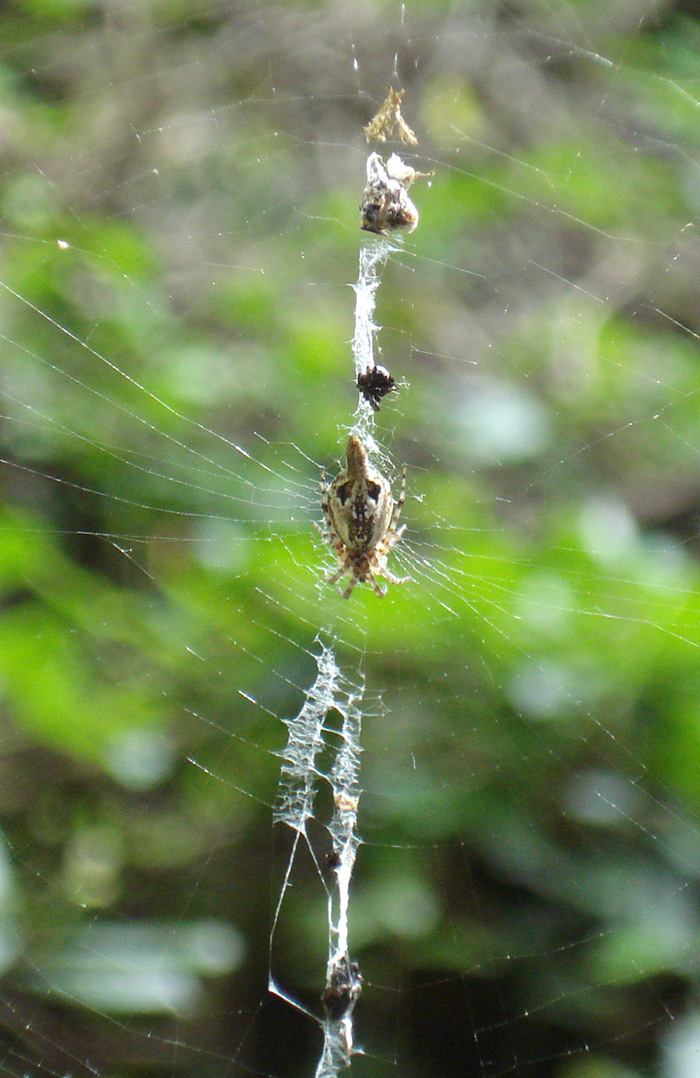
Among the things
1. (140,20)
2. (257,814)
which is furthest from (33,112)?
(257,814)

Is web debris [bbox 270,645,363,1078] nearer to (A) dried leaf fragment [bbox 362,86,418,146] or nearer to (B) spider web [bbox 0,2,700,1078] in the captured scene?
(B) spider web [bbox 0,2,700,1078]

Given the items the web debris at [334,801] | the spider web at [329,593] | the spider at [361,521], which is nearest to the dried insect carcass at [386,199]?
the spider web at [329,593]

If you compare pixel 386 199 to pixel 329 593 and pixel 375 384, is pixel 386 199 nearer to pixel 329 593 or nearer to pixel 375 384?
pixel 375 384

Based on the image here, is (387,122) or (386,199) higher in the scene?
(387,122)

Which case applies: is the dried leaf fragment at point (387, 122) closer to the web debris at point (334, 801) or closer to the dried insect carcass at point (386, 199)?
the dried insect carcass at point (386, 199)

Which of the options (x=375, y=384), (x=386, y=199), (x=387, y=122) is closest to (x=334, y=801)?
(x=375, y=384)

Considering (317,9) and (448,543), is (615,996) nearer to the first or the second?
(448,543)

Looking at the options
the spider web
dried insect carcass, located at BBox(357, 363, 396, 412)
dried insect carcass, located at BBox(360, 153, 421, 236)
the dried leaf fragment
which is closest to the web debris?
the spider web
